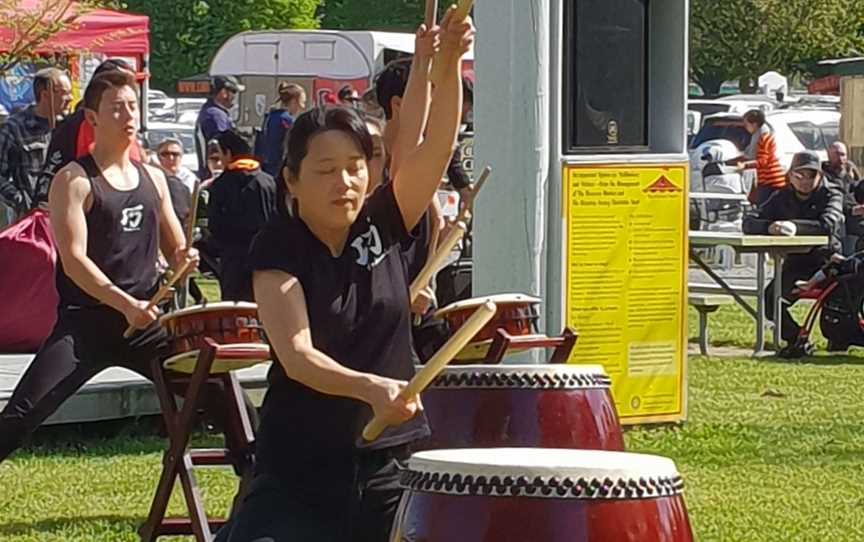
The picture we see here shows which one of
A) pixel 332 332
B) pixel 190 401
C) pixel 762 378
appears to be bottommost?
pixel 762 378

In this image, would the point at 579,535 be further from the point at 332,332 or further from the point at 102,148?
the point at 102,148

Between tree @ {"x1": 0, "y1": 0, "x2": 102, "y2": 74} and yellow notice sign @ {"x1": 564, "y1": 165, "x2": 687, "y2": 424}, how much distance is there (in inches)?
297

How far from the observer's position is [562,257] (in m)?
10.7

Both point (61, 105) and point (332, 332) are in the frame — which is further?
point (61, 105)

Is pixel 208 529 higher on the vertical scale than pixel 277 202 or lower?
lower

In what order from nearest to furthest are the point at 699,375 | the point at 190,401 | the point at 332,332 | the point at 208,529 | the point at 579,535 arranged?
the point at 579,535, the point at 332,332, the point at 190,401, the point at 208,529, the point at 699,375

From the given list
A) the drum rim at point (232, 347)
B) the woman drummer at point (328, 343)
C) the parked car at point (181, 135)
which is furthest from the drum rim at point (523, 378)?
the parked car at point (181, 135)

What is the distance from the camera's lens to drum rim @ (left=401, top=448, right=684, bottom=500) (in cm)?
402

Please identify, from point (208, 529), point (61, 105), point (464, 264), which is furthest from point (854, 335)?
point (208, 529)

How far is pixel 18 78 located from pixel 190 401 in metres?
18.3

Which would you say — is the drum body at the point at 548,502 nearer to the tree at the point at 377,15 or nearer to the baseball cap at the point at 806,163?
the baseball cap at the point at 806,163

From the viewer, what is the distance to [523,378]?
18.0ft

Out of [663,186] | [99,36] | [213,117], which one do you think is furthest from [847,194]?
[663,186]

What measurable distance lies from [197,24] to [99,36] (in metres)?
35.4
